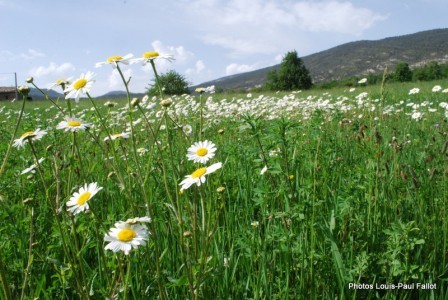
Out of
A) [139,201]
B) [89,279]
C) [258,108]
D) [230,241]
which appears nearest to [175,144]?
[139,201]

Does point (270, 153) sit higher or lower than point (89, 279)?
higher

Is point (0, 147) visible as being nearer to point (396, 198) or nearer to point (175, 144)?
point (175, 144)

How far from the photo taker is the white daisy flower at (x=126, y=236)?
3.84 ft

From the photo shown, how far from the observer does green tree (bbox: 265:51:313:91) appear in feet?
280

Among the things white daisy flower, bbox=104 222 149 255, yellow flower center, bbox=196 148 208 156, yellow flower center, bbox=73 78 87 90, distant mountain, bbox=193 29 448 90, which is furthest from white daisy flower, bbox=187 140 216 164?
distant mountain, bbox=193 29 448 90

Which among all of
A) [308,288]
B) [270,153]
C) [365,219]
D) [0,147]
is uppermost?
[0,147]

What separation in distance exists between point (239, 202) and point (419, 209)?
102cm

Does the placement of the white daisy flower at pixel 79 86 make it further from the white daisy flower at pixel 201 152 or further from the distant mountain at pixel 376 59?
the distant mountain at pixel 376 59

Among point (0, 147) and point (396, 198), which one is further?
point (0, 147)

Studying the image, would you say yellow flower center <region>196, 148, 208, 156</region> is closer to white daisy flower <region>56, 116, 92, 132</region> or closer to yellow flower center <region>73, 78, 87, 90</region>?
white daisy flower <region>56, 116, 92, 132</region>

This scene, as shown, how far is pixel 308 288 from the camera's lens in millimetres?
1627

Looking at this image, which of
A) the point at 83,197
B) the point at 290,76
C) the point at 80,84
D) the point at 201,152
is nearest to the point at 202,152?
the point at 201,152

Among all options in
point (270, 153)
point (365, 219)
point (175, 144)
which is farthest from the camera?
point (175, 144)

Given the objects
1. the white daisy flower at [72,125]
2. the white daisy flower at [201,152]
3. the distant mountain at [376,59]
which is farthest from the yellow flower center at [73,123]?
the distant mountain at [376,59]
